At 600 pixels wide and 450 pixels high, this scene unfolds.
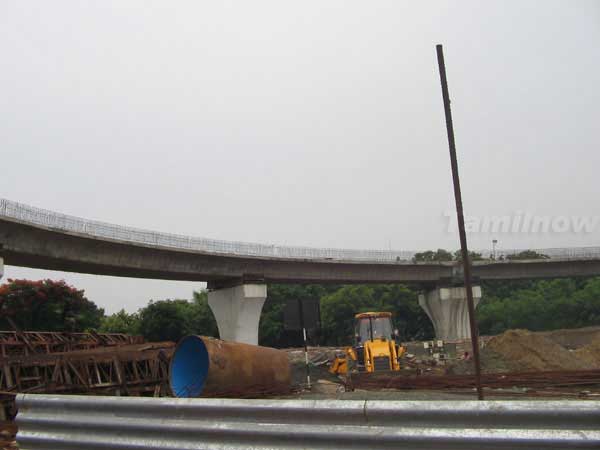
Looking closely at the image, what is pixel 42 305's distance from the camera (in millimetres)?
44844

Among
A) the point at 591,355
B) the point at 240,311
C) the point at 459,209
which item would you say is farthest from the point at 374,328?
the point at 240,311

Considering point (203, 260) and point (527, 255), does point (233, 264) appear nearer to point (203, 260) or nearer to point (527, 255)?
point (203, 260)

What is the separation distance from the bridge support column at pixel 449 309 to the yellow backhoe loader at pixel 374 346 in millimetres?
34154

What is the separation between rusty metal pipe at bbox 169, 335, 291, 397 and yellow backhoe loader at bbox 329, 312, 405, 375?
5.95 meters

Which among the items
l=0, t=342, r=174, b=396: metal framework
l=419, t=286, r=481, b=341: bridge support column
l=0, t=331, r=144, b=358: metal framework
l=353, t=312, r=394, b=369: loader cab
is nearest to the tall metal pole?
l=0, t=342, r=174, b=396: metal framework

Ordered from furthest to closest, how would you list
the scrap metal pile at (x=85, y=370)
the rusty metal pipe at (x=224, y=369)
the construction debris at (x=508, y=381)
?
1. the scrap metal pile at (x=85, y=370)
2. the construction debris at (x=508, y=381)
3. the rusty metal pipe at (x=224, y=369)

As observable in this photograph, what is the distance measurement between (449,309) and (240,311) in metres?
24.0

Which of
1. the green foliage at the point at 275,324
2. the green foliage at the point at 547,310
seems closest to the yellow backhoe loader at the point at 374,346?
the green foliage at the point at 275,324

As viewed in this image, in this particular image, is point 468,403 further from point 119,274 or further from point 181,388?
point 119,274

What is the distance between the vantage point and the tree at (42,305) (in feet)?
143

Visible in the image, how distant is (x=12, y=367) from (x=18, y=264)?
1444 cm

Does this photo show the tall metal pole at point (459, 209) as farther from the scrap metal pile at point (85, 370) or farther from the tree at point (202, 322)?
the tree at point (202, 322)

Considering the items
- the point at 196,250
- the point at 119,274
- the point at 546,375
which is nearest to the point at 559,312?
the point at 196,250

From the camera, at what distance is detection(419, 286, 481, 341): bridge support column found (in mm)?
54500
